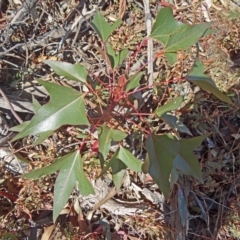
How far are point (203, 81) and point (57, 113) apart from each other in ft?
1.30

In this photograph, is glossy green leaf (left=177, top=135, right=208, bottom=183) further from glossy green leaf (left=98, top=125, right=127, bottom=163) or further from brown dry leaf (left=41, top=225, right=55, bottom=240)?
brown dry leaf (left=41, top=225, right=55, bottom=240)

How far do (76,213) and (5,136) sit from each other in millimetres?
391

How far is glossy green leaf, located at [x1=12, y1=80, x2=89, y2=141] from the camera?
43.4 inches

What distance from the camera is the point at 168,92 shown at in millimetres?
1646

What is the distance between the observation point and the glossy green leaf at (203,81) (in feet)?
3.76

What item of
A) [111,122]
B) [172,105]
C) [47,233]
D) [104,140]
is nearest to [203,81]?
[172,105]

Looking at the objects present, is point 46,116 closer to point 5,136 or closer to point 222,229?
point 5,136

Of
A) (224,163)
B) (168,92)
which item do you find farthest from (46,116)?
(224,163)

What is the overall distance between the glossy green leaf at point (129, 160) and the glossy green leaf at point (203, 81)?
1.05 feet

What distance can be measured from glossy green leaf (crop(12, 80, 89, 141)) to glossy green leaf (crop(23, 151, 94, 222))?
0.18 metres

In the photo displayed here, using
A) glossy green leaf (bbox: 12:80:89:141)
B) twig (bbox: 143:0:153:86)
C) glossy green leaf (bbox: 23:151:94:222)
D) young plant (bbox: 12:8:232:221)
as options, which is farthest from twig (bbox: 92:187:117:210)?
glossy green leaf (bbox: 12:80:89:141)

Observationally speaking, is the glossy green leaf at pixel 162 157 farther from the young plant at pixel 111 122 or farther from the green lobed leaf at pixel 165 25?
the green lobed leaf at pixel 165 25

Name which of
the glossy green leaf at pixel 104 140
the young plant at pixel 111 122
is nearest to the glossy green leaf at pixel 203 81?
the young plant at pixel 111 122

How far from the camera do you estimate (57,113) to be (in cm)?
111
